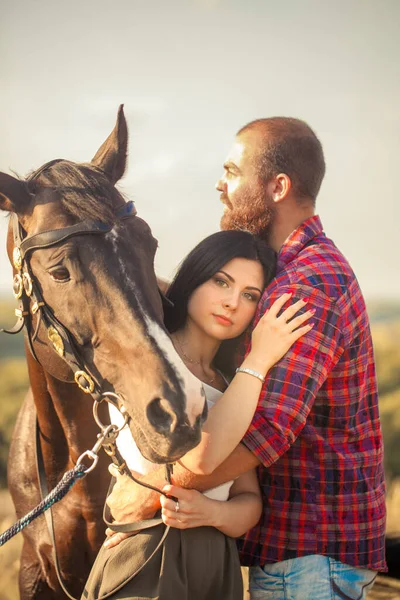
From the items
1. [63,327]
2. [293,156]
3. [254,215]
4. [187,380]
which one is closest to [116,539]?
[187,380]

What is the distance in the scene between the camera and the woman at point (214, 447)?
6.82 feet

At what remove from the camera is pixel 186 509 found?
210 centimetres

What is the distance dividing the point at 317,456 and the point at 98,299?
3.54 ft

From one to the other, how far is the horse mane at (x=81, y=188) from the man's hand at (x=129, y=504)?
1.00 metres

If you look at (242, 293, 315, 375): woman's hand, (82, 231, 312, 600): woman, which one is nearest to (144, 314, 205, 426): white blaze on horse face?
(82, 231, 312, 600): woman

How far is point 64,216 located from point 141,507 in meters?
1.17

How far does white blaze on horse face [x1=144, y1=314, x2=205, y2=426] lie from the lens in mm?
1926

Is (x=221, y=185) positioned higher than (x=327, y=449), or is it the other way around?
(x=221, y=185)

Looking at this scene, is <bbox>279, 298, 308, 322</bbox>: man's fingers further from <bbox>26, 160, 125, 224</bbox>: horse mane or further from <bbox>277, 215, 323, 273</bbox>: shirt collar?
<bbox>26, 160, 125, 224</bbox>: horse mane

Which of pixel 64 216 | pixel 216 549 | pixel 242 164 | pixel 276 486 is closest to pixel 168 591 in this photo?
pixel 216 549

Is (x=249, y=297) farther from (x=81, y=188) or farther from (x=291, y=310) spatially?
(x=81, y=188)

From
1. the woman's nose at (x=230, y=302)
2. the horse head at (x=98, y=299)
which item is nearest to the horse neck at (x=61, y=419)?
the horse head at (x=98, y=299)

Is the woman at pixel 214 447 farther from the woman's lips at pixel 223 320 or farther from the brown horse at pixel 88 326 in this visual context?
the brown horse at pixel 88 326

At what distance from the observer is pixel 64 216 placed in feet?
7.91
